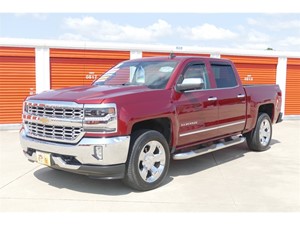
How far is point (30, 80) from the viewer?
1117 cm

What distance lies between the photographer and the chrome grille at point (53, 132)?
445 centimetres

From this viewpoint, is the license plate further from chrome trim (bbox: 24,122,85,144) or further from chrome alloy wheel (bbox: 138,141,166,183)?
chrome alloy wheel (bbox: 138,141,166,183)

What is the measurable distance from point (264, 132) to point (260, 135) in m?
0.23

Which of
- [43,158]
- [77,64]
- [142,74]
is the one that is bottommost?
[43,158]

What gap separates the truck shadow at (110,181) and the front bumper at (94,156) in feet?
1.66

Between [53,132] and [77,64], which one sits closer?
[53,132]

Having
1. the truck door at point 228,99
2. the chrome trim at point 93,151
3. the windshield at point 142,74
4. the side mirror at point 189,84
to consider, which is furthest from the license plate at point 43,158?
the truck door at point 228,99

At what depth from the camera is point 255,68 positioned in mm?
13844

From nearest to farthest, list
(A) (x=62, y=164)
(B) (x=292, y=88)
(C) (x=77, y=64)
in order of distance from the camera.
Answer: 1. (A) (x=62, y=164)
2. (C) (x=77, y=64)
3. (B) (x=292, y=88)

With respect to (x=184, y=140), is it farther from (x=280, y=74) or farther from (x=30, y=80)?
(x=280, y=74)

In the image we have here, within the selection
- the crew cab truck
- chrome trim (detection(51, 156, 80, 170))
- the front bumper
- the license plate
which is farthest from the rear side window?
the license plate

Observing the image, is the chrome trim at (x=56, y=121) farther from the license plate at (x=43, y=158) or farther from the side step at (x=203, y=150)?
the side step at (x=203, y=150)

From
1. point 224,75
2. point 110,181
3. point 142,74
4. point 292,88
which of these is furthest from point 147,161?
point 292,88

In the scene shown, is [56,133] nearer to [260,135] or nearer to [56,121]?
[56,121]
